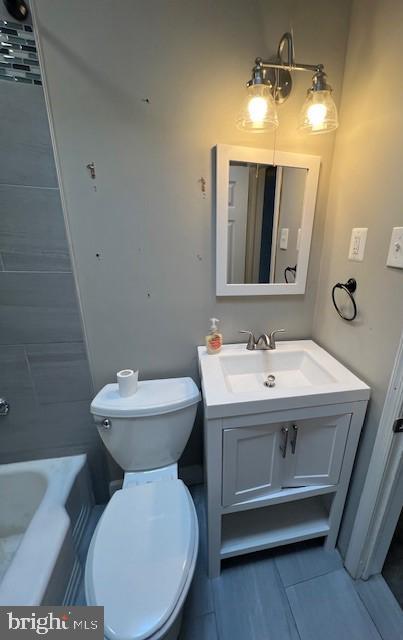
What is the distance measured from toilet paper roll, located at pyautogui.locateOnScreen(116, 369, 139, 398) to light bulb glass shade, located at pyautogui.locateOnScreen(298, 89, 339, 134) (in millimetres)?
1203

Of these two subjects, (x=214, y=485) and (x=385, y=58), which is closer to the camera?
(x=385, y=58)

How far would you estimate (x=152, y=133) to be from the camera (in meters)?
0.99

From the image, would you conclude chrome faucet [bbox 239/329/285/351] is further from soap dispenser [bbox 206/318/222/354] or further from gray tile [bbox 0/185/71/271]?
gray tile [bbox 0/185/71/271]

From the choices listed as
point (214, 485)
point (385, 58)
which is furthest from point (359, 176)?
point (214, 485)

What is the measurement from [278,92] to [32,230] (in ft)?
3.63

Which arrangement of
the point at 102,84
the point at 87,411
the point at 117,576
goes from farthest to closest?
1. the point at 87,411
2. the point at 102,84
3. the point at 117,576

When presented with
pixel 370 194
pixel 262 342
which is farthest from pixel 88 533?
pixel 370 194

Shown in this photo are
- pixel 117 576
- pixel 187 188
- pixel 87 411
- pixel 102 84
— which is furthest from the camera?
pixel 87 411

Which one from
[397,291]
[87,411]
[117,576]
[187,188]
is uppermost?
[187,188]

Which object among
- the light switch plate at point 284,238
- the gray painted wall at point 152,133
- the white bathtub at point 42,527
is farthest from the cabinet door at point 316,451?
the white bathtub at point 42,527

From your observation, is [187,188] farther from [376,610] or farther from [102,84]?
[376,610]

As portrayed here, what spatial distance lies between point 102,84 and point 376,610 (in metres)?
2.27

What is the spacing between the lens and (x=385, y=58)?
844mm

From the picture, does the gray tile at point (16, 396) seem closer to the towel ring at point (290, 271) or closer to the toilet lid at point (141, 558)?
the toilet lid at point (141, 558)
